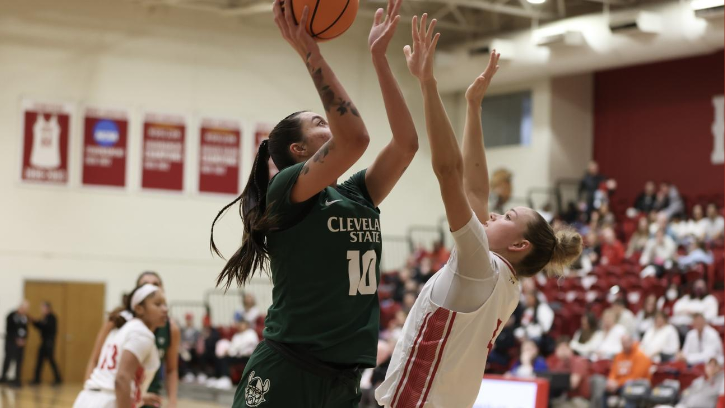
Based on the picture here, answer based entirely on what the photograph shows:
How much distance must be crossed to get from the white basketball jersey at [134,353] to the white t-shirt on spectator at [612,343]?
776 centimetres

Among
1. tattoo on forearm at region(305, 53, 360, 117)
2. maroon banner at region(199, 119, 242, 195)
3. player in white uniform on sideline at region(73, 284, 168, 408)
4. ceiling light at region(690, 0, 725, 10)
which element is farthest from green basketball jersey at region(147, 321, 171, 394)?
maroon banner at region(199, 119, 242, 195)

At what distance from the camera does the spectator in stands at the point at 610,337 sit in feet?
38.7

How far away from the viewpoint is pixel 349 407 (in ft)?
9.53

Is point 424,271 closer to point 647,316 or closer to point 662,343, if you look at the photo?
point 647,316

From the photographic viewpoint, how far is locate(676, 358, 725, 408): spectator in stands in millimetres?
9602

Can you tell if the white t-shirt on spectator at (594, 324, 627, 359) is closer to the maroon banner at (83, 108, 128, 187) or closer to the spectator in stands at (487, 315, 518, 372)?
the spectator in stands at (487, 315, 518, 372)

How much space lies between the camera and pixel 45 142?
17484 millimetres

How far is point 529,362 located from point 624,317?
1679mm

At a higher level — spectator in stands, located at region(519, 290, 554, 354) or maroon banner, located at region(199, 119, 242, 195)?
maroon banner, located at region(199, 119, 242, 195)

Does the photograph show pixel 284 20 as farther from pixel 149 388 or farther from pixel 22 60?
pixel 22 60

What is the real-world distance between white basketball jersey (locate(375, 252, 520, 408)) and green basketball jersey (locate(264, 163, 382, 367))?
0.25 m

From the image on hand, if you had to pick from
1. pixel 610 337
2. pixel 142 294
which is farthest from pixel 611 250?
pixel 142 294

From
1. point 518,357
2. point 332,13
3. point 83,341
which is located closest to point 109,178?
point 83,341

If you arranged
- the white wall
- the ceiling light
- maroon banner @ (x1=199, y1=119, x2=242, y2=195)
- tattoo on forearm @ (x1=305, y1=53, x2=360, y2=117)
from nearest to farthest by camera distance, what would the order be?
tattoo on forearm @ (x1=305, y1=53, x2=360, y2=117) < the ceiling light < the white wall < maroon banner @ (x1=199, y1=119, x2=242, y2=195)
